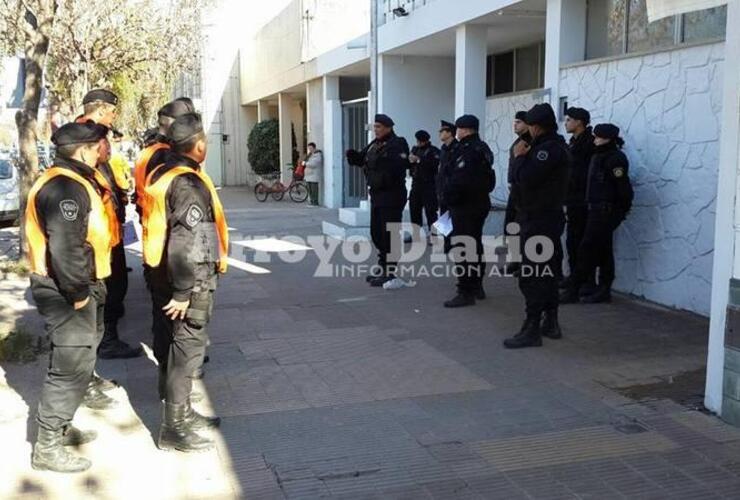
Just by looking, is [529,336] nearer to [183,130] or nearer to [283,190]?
[183,130]

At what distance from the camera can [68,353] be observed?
400 centimetres

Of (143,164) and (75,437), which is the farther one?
(143,164)

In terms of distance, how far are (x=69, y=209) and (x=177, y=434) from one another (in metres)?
1.32

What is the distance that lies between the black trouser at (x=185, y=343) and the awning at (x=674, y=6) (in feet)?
10.5

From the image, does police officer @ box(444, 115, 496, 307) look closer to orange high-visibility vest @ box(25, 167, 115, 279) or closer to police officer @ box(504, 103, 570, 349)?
police officer @ box(504, 103, 570, 349)

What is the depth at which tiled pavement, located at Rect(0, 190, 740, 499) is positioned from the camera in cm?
382

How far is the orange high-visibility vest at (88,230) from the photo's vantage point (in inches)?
154

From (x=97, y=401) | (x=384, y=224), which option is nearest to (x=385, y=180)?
(x=384, y=224)

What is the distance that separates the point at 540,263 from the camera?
609cm

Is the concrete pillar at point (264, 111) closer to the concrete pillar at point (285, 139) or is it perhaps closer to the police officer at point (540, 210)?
the concrete pillar at point (285, 139)

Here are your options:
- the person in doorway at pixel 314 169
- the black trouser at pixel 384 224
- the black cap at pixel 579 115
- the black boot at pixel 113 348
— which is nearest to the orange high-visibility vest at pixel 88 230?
the black boot at pixel 113 348

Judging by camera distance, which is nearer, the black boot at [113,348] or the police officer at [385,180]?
the black boot at [113,348]

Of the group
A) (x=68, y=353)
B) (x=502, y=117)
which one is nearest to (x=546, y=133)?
(x=68, y=353)

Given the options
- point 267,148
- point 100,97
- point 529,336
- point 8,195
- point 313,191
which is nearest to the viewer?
point 100,97
